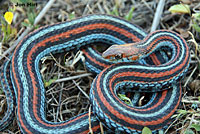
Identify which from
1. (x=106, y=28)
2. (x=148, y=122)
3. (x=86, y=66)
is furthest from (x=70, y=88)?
(x=148, y=122)

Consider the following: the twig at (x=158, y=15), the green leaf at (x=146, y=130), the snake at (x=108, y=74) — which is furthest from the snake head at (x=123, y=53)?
the green leaf at (x=146, y=130)

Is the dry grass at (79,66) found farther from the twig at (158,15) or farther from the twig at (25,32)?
the twig at (158,15)

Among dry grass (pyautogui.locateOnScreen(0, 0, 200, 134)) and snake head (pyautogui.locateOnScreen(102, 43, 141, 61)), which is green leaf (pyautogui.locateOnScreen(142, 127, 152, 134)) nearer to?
dry grass (pyautogui.locateOnScreen(0, 0, 200, 134))

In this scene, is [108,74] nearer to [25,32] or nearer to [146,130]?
[146,130]

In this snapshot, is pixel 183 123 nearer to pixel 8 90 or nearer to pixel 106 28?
pixel 106 28

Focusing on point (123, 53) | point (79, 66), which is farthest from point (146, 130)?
point (79, 66)
